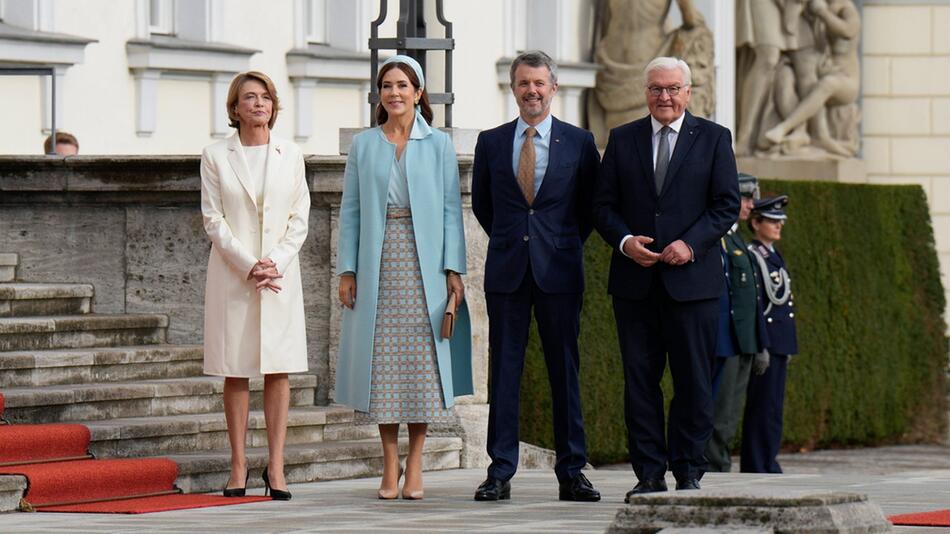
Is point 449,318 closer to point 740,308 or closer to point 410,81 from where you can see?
point 410,81

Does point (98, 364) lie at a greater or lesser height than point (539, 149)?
lesser

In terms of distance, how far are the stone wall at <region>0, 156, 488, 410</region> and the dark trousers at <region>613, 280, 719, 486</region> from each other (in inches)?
90.8

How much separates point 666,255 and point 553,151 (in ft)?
2.29

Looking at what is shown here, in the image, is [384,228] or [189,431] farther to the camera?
[189,431]

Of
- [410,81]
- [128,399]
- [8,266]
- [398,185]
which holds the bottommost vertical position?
[128,399]

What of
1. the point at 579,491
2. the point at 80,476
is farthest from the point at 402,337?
the point at 80,476

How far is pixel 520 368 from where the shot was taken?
10.4 m

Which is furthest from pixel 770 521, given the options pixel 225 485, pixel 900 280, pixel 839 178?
pixel 839 178

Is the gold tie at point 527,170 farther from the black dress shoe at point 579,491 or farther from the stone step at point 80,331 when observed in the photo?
the stone step at point 80,331

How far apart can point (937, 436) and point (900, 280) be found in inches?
49.7

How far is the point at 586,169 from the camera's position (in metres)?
10.3

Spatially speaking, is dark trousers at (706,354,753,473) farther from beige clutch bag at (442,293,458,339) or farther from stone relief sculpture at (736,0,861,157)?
stone relief sculpture at (736,0,861,157)

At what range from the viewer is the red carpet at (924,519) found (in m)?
8.97

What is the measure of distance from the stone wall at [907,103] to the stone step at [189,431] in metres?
15.5
